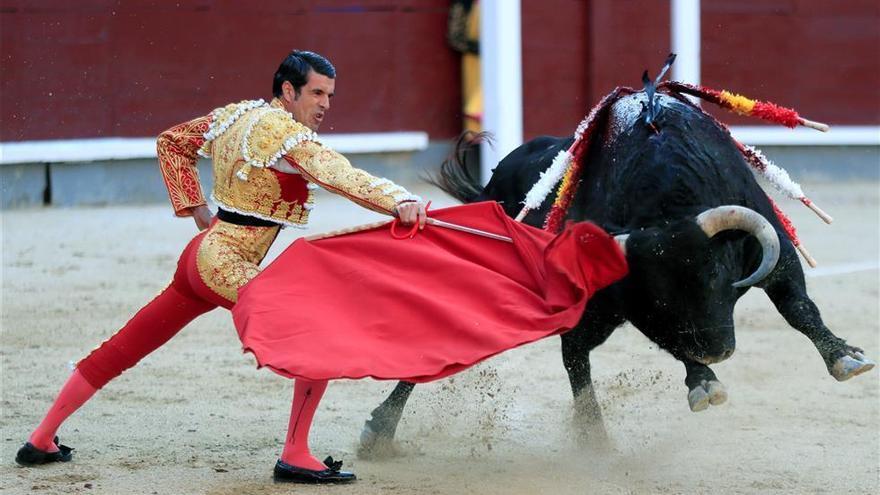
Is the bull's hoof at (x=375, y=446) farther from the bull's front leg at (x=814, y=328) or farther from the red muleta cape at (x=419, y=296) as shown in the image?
the bull's front leg at (x=814, y=328)

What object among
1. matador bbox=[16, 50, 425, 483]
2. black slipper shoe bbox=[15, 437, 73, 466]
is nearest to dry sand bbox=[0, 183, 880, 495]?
black slipper shoe bbox=[15, 437, 73, 466]

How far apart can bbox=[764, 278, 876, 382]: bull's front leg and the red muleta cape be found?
1.83 ft

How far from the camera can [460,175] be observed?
4191mm

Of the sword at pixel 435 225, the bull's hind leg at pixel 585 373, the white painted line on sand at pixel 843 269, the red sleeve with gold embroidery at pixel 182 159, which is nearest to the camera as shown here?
the sword at pixel 435 225

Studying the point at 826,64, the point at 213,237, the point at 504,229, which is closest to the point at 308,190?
the point at 213,237

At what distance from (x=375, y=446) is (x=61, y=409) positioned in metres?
0.74

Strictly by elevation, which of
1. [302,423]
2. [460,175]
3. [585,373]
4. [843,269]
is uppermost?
[460,175]

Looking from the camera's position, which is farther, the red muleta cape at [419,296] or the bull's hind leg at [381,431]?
the bull's hind leg at [381,431]

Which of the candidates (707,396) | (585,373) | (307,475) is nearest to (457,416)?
(585,373)

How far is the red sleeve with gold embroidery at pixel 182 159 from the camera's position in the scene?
10.1 ft

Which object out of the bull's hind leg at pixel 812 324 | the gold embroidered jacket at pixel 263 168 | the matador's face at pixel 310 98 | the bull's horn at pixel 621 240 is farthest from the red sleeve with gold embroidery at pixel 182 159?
the bull's hind leg at pixel 812 324

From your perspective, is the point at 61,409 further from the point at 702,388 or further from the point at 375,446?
the point at 702,388

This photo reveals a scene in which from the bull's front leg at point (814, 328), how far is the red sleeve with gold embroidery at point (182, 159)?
1.34 m

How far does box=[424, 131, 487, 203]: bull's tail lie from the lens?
416cm
